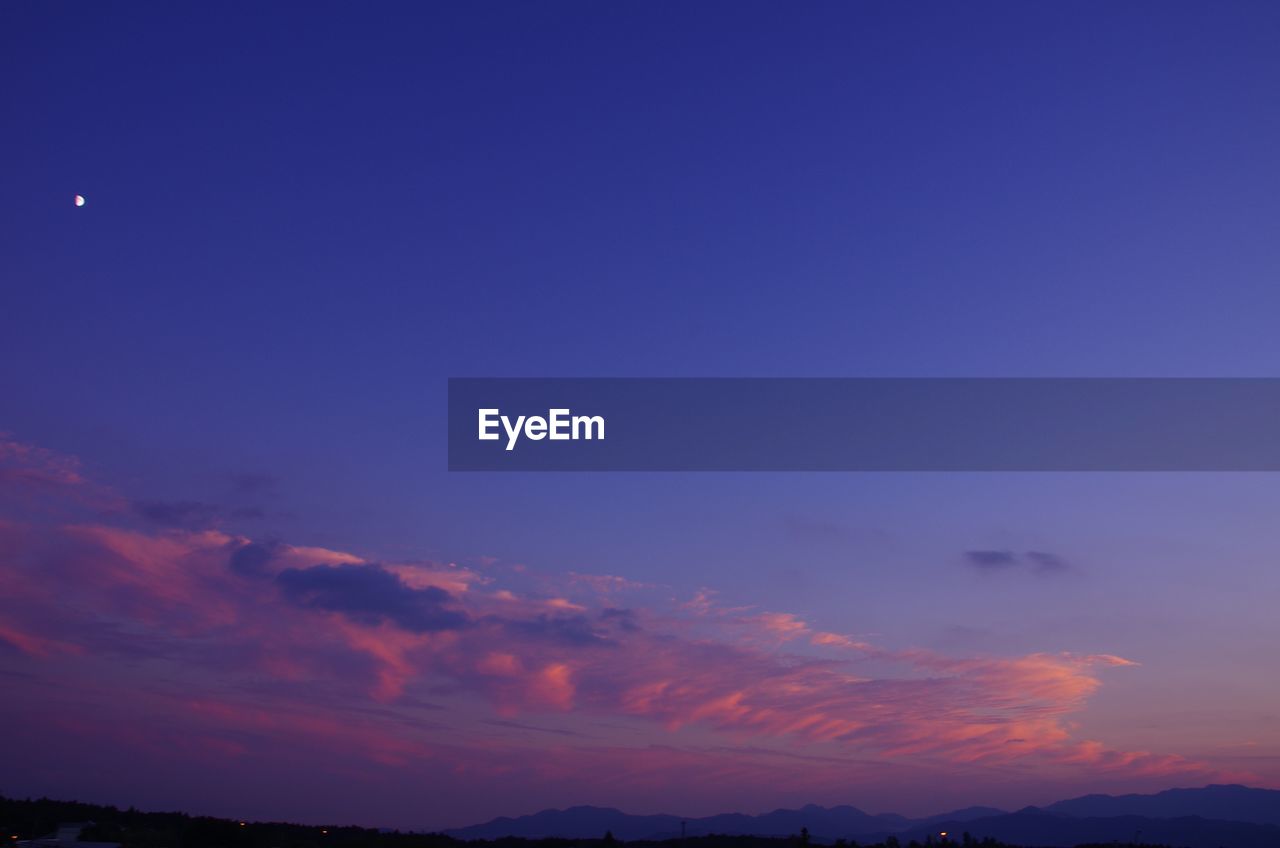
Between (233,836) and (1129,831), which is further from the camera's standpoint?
(1129,831)

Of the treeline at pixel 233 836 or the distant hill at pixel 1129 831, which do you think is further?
the distant hill at pixel 1129 831

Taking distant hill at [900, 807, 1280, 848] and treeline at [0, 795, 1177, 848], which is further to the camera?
distant hill at [900, 807, 1280, 848]

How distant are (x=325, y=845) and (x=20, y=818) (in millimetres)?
22849

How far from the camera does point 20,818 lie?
7675 cm

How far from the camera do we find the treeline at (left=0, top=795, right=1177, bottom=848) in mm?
62875

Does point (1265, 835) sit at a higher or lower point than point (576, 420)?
lower

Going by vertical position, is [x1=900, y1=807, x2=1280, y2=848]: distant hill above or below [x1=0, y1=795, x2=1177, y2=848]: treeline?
below

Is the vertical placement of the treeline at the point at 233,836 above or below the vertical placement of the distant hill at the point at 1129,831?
above

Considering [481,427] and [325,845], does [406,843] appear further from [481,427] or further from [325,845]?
Answer: [481,427]

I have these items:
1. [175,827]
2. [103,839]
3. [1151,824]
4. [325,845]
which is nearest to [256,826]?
[175,827]

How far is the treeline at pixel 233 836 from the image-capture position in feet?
206

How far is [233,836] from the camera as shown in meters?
61.2

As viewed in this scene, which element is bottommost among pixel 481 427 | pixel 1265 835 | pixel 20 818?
pixel 1265 835

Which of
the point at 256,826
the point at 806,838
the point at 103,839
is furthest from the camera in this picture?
the point at 256,826
